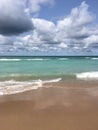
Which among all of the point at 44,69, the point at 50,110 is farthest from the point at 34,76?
the point at 50,110

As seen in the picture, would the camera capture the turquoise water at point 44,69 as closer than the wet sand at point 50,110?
No

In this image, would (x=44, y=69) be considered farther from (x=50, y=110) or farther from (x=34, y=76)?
(x=50, y=110)

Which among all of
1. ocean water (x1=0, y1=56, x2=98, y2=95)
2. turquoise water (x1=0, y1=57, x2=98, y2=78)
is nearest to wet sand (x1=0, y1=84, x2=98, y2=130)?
ocean water (x1=0, y1=56, x2=98, y2=95)

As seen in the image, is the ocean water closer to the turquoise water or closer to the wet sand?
the turquoise water

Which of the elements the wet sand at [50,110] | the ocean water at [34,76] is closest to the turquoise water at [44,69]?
the ocean water at [34,76]

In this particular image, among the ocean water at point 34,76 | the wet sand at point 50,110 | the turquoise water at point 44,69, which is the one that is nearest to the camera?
the wet sand at point 50,110

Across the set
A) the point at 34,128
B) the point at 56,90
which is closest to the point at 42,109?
the point at 34,128

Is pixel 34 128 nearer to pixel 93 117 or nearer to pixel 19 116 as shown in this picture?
pixel 19 116

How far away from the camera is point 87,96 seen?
8.18m

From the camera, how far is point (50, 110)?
6336 millimetres

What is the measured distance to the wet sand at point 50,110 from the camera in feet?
17.1

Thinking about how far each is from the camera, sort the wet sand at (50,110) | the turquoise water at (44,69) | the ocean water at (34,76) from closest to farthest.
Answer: the wet sand at (50,110) → the ocean water at (34,76) → the turquoise water at (44,69)

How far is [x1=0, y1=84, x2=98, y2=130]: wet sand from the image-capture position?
205 inches

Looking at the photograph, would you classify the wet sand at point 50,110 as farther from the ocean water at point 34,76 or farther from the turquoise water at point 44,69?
the turquoise water at point 44,69
